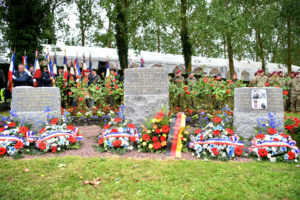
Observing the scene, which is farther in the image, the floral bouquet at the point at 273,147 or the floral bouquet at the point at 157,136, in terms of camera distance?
the floral bouquet at the point at 157,136

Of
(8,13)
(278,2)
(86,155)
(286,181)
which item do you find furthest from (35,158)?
(278,2)

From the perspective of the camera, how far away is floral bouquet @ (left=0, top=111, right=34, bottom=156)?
4.61 meters

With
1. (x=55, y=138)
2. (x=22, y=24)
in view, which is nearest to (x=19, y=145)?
(x=55, y=138)

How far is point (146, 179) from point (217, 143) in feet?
5.58

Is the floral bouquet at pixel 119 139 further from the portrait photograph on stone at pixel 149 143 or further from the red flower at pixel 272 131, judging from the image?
the red flower at pixel 272 131

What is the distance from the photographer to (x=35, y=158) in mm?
4430

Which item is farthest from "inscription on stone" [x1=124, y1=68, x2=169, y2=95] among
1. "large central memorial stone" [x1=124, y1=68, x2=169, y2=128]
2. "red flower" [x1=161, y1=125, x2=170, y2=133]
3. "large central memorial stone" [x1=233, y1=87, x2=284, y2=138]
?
"large central memorial stone" [x1=233, y1=87, x2=284, y2=138]

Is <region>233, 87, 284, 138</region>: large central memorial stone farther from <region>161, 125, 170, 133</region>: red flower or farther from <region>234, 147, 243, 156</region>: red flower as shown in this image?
<region>161, 125, 170, 133</region>: red flower

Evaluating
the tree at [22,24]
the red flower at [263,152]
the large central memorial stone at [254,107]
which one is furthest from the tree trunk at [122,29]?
the red flower at [263,152]

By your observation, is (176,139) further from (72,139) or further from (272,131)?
(72,139)

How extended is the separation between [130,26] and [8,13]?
618 centimetres

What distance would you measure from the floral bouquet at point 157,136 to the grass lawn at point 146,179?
26.3 inches

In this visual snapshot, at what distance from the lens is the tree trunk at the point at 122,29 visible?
1339 cm

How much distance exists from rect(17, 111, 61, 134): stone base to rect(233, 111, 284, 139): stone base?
4.08 m
